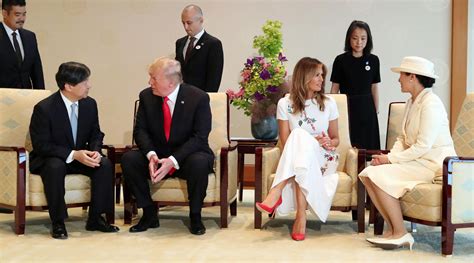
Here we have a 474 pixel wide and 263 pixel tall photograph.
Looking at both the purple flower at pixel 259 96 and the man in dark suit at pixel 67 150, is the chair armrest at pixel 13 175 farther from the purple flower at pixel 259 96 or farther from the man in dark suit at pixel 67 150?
the purple flower at pixel 259 96

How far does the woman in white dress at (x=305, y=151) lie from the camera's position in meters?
4.48

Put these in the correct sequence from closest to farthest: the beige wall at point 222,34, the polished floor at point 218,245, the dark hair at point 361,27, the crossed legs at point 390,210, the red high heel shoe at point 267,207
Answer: the polished floor at point 218,245
the crossed legs at point 390,210
the red high heel shoe at point 267,207
the dark hair at point 361,27
the beige wall at point 222,34

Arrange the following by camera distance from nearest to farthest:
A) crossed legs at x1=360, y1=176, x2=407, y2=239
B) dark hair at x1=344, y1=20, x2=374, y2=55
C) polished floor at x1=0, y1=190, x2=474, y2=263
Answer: polished floor at x1=0, y1=190, x2=474, y2=263, crossed legs at x1=360, y1=176, x2=407, y2=239, dark hair at x1=344, y1=20, x2=374, y2=55

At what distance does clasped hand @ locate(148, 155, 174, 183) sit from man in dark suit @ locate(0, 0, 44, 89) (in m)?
1.78

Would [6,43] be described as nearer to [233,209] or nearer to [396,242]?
[233,209]

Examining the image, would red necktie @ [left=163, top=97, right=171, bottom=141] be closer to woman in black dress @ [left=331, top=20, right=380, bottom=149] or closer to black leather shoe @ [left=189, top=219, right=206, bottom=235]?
black leather shoe @ [left=189, top=219, right=206, bottom=235]

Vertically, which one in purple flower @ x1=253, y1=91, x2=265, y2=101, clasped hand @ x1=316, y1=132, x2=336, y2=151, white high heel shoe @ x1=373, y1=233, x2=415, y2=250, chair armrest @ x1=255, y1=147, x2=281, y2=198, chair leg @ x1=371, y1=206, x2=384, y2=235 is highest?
purple flower @ x1=253, y1=91, x2=265, y2=101

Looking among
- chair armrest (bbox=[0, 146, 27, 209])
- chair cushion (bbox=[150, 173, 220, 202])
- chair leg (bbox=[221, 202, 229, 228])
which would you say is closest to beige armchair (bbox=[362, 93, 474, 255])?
chair leg (bbox=[221, 202, 229, 228])

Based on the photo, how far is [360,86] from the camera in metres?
5.80

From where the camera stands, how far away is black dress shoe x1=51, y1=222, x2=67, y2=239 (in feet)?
14.6

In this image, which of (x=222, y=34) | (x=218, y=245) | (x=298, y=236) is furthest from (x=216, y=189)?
(x=222, y=34)

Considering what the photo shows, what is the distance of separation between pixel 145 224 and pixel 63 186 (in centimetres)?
64

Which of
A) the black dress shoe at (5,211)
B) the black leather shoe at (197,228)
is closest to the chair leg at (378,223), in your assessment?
the black leather shoe at (197,228)

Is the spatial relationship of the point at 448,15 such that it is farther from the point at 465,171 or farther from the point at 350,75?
the point at 465,171
